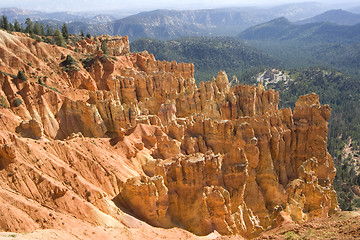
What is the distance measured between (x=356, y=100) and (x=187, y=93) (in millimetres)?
86829

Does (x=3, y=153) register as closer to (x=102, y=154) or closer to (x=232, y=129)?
(x=102, y=154)

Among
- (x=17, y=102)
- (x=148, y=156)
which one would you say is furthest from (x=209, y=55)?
(x=148, y=156)

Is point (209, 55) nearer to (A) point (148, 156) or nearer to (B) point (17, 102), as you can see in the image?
(B) point (17, 102)

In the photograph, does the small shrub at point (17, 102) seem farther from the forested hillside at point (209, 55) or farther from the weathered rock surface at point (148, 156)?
the forested hillside at point (209, 55)

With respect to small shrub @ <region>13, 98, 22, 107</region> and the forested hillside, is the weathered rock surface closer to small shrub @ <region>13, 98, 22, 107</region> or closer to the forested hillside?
small shrub @ <region>13, 98, 22, 107</region>

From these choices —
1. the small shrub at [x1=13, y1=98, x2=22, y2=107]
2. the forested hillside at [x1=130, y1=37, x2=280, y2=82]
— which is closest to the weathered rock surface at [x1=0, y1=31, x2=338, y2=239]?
the small shrub at [x1=13, y1=98, x2=22, y2=107]

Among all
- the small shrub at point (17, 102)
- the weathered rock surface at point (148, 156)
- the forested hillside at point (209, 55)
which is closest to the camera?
the weathered rock surface at point (148, 156)

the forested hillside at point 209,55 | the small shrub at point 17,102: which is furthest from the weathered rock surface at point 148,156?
the forested hillside at point 209,55

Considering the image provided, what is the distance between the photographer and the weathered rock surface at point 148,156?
60.9ft

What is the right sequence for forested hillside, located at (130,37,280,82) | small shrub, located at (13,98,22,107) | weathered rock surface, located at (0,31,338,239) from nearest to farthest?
weathered rock surface, located at (0,31,338,239)
small shrub, located at (13,98,22,107)
forested hillside, located at (130,37,280,82)

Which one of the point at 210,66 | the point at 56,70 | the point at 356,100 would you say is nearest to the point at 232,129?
the point at 56,70

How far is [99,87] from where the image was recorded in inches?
2046

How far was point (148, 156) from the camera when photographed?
28062 millimetres

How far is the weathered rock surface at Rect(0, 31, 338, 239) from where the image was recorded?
60.9 feet
